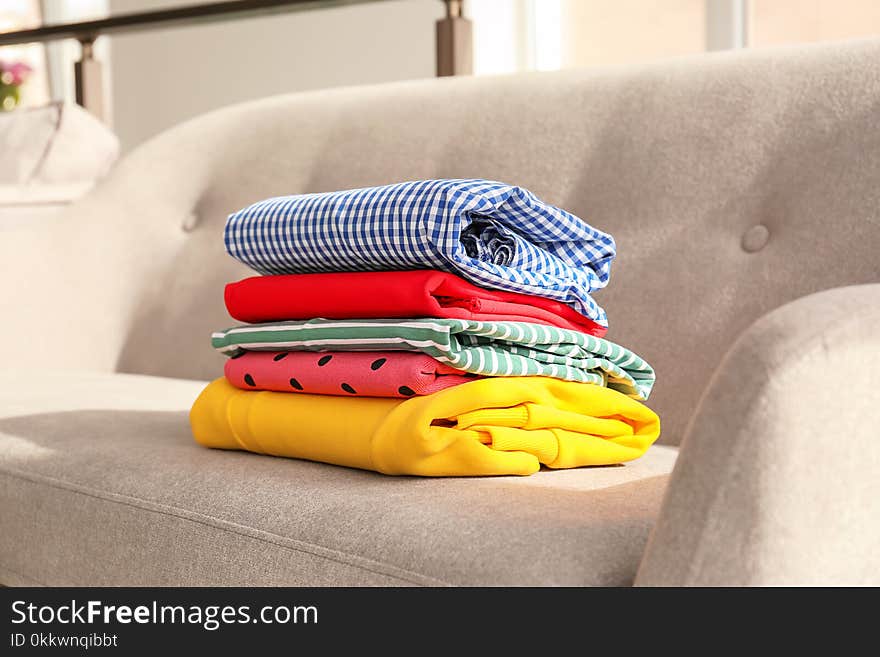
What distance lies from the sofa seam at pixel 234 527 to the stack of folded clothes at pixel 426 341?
0.11m

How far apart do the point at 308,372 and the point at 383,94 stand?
808 millimetres

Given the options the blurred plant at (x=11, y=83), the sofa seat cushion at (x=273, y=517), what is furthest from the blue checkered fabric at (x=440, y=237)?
the blurred plant at (x=11, y=83)

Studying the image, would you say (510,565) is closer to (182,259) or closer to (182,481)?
(182,481)

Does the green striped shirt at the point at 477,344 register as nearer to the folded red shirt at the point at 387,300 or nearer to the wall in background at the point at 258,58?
the folded red shirt at the point at 387,300

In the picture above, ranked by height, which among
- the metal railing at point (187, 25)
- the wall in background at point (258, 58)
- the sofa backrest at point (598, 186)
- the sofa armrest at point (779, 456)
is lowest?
the sofa armrest at point (779, 456)

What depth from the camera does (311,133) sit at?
5.53 ft

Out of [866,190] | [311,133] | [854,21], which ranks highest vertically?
[854,21]

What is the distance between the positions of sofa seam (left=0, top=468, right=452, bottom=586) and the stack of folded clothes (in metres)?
0.11

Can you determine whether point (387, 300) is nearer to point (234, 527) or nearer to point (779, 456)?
point (234, 527)

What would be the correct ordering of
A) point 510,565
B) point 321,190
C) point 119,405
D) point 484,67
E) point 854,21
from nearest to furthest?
1. point 510,565
2. point 119,405
3. point 321,190
4. point 854,21
5. point 484,67

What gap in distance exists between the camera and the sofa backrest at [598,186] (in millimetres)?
1129

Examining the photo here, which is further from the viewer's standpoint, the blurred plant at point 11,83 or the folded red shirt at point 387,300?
the blurred plant at point 11,83

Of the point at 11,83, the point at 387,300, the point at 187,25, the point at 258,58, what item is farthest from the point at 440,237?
the point at 258,58

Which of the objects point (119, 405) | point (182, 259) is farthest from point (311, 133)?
point (119, 405)
